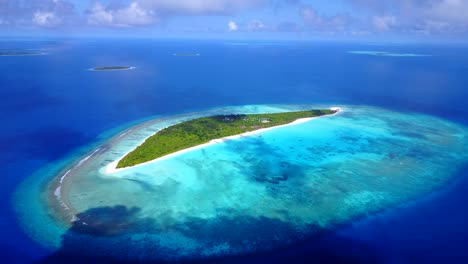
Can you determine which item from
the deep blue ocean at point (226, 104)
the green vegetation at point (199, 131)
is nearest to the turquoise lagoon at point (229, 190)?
the deep blue ocean at point (226, 104)

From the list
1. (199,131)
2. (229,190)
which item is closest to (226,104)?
(199,131)

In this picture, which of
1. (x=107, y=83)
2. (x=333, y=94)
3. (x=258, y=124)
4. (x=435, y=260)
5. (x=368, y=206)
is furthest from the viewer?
(x=107, y=83)

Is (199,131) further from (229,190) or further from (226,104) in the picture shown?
(226,104)

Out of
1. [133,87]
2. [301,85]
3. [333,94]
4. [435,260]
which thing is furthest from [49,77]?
[435,260]

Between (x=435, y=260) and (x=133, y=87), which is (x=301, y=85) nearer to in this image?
(x=133, y=87)

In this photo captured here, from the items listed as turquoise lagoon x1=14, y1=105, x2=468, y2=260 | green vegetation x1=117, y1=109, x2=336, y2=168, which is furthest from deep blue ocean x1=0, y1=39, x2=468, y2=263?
green vegetation x1=117, y1=109, x2=336, y2=168

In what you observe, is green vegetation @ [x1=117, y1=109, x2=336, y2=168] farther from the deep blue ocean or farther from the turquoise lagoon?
the deep blue ocean

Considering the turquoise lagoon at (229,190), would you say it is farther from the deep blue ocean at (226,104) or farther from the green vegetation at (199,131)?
the green vegetation at (199,131)
